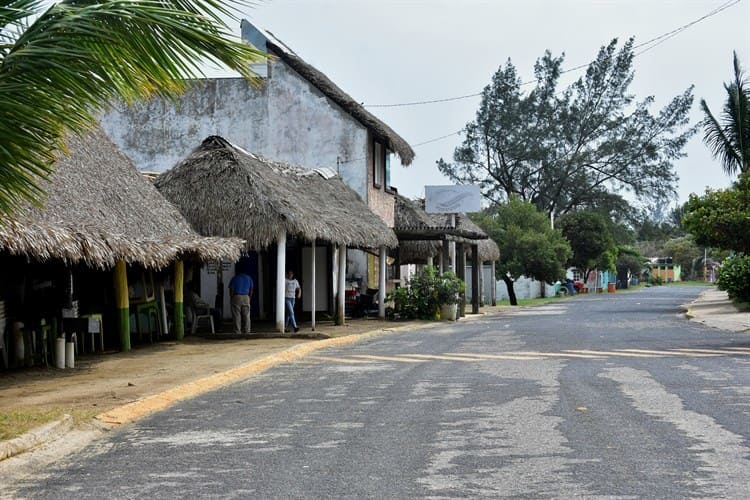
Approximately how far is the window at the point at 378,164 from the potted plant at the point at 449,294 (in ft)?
13.3

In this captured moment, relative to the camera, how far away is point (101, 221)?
1652cm

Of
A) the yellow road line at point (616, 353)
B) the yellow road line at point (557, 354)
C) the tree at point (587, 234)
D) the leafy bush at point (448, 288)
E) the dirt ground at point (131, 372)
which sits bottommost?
the yellow road line at point (616, 353)

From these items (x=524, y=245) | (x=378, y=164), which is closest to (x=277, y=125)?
(x=378, y=164)

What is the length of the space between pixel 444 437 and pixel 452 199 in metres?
28.8

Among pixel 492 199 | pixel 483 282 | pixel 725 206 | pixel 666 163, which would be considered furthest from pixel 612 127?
pixel 725 206

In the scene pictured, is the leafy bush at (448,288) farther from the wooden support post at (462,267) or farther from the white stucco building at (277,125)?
the white stucco building at (277,125)

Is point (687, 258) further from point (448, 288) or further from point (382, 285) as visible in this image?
point (382, 285)

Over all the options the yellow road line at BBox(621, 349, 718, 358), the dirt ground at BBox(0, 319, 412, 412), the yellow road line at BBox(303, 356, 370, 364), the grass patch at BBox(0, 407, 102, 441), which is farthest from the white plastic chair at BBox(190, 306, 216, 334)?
the grass patch at BBox(0, 407, 102, 441)

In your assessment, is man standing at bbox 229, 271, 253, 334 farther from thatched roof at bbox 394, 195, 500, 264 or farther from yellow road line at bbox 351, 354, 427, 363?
thatched roof at bbox 394, 195, 500, 264

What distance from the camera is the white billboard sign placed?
122 ft

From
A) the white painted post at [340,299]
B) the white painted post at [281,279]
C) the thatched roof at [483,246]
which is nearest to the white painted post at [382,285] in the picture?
the white painted post at [340,299]

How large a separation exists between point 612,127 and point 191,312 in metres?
48.2

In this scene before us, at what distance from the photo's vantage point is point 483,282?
5366 centimetres

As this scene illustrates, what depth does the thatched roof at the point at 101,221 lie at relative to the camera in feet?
45.2
